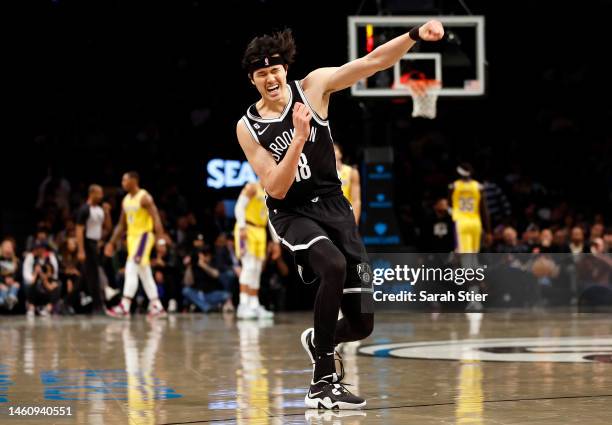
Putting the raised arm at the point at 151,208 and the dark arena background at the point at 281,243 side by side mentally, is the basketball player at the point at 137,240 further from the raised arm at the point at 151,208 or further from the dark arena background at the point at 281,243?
the dark arena background at the point at 281,243

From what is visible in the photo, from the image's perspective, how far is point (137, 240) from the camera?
14.4 meters

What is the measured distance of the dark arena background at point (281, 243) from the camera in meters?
6.48

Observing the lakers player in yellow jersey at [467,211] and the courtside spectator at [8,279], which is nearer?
the courtside spectator at [8,279]

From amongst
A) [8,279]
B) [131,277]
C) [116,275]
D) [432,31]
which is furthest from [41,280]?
[432,31]

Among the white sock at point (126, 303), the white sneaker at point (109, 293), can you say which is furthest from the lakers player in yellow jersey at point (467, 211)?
the white sneaker at point (109, 293)

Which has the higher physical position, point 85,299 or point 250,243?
point 250,243

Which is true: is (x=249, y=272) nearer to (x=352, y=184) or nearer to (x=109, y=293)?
(x=109, y=293)

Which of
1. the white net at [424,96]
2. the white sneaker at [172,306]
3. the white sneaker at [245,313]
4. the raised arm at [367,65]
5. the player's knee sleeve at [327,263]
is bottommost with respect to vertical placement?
the white sneaker at [172,306]

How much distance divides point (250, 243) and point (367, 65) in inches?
326

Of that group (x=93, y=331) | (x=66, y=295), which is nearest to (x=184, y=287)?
(x=66, y=295)

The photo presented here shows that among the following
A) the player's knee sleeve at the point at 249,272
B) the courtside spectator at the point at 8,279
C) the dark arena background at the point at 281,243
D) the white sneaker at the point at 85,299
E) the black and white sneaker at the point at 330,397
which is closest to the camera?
the black and white sneaker at the point at 330,397

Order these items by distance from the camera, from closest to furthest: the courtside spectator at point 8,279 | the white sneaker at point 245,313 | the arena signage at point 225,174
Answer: the white sneaker at point 245,313 < the courtside spectator at point 8,279 < the arena signage at point 225,174

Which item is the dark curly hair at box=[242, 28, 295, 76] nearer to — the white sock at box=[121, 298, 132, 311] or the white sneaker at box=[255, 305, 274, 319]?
the white sneaker at box=[255, 305, 274, 319]

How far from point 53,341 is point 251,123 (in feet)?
16.8
